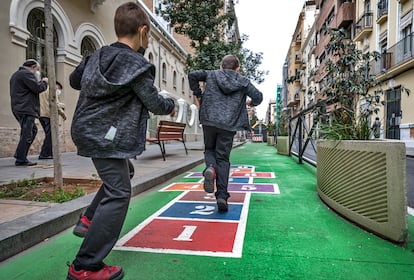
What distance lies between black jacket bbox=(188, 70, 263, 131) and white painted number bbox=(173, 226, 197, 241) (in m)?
1.13

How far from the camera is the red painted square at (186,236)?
7.84ft

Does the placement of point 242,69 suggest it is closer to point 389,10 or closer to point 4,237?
point 389,10

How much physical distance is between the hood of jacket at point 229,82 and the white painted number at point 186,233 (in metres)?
1.52

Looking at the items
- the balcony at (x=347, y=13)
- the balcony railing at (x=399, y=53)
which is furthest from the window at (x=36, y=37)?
the balcony at (x=347, y=13)

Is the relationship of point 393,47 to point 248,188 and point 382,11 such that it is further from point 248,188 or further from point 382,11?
point 248,188

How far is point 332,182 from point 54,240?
111 inches

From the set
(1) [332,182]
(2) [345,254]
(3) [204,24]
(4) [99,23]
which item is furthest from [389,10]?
(2) [345,254]

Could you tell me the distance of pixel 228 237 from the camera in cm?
258

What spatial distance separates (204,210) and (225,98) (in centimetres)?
128

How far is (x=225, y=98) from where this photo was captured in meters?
3.49

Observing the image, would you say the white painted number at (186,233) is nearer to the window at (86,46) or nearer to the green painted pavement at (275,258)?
the green painted pavement at (275,258)

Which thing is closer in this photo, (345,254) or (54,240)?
(345,254)

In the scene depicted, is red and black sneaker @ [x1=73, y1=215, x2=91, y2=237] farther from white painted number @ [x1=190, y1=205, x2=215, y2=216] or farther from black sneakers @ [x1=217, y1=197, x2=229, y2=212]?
black sneakers @ [x1=217, y1=197, x2=229, y2=212]

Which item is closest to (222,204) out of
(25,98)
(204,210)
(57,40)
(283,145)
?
(204,210)
